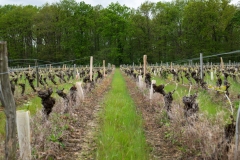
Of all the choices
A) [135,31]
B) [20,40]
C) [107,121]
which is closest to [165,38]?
[135,31]

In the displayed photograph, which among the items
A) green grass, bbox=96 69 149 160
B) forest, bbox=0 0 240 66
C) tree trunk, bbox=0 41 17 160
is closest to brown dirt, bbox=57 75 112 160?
green grass, bbox=96 69 149 160

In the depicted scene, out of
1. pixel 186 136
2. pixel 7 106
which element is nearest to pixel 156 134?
→ pixel 186 136

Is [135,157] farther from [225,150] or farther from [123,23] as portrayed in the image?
[123,23]

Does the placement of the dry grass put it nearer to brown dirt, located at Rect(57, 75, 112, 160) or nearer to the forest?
brown dirt, located at Rect(57, 75, 112, 160)

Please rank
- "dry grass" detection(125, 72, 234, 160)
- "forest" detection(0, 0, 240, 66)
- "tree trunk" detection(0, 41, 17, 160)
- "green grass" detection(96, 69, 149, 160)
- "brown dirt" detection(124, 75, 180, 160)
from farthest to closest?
"forest" detection(0, 0, 240, 66)
"brown dirt" detection(124, 75, 180, 160)
"green grass" detection(96, 69, 149, 160)
"dry grass" detection(125, 72, 234, 160)
"tree trunk" detection(0, 41, 17, 160)

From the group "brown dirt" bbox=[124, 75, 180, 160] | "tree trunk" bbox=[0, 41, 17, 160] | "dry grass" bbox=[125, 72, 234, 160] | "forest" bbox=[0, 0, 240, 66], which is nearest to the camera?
"tree trunk" bbox=[0, 41, 17, 160]

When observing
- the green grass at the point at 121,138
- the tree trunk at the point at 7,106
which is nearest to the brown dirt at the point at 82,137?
the green grass at the point at 121,138

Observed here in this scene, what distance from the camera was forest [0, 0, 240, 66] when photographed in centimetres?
5388

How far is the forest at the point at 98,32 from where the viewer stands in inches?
2121

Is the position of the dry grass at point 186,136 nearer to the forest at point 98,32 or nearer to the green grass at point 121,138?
the green grass at point 121,138

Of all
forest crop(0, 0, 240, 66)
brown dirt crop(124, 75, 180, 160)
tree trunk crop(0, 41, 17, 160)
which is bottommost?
brown dirt crop(124, 75, 180, 160)

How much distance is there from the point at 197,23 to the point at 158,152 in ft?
157

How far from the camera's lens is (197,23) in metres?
48.5

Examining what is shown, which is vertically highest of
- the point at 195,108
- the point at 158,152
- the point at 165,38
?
the point at 165,38
